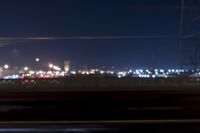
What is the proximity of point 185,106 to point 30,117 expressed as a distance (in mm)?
5705

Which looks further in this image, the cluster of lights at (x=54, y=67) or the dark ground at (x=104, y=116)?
the cluster of lights at (x=54, y=67)

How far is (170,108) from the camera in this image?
1714 cm

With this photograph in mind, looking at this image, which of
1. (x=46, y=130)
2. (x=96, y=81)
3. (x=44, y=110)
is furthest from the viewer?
(x=96, y=81)

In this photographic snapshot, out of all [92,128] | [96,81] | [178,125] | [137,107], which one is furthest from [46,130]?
[96,81]

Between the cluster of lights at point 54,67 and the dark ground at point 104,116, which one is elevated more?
the cluster of lights at point 54,67

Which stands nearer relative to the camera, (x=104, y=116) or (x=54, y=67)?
(x=104, y=116)

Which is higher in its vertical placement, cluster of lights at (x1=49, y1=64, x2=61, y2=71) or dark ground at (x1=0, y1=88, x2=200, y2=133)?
cluster of lights at (x1=49, y1=64, x2=61, y2=71)

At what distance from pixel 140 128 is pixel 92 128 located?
1.32 m

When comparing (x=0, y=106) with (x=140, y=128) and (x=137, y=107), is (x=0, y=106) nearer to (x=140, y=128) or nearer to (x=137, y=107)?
(x=137, y=107)

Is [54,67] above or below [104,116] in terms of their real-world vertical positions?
above

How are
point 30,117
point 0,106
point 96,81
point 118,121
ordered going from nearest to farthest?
point 118,121
point 30,117
point 0,106
point 96,81

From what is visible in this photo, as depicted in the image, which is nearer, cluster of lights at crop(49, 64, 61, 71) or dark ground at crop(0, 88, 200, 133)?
dark ground at crop(0, 88, 200, 133)

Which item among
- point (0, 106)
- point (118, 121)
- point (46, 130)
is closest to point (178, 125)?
point (118, 121)

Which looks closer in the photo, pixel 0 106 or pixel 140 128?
pixel 140 128
